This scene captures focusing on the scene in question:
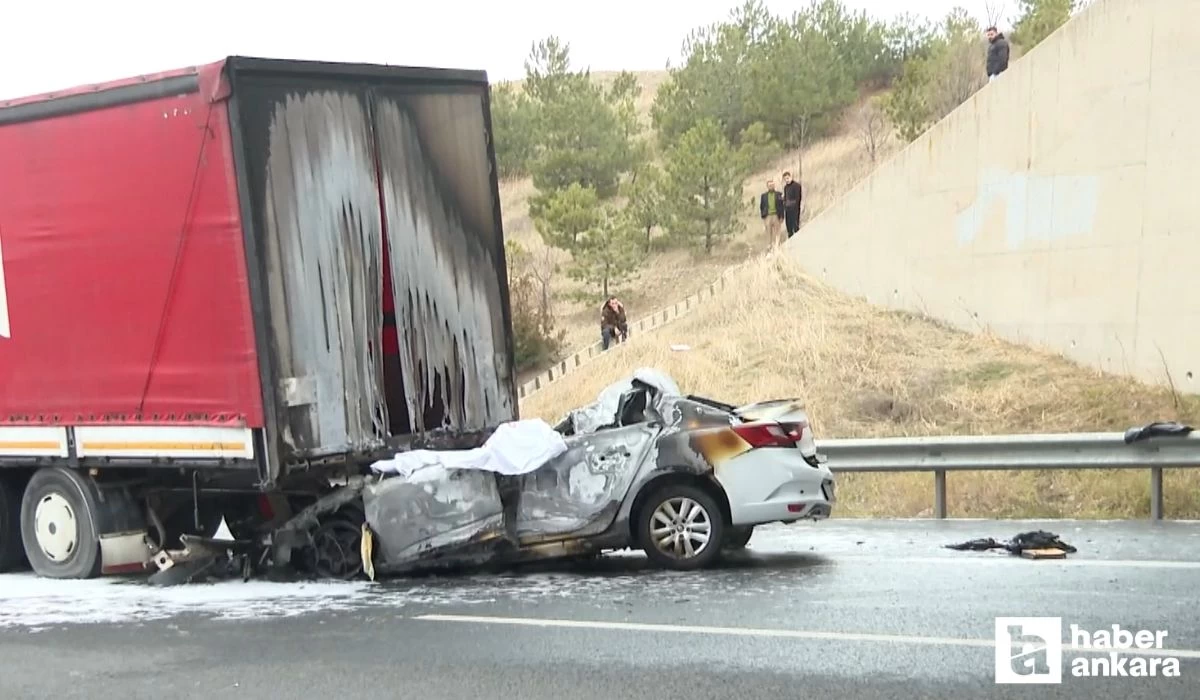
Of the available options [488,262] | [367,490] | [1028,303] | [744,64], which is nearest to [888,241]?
[1028,303]

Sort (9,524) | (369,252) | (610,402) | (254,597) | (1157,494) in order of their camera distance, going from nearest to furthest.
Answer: (254,597) < (369,252) < (610,402) < (9,524) < (1157,494)

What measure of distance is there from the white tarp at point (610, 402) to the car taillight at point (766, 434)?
2.06ft

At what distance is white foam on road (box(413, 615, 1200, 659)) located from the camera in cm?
567

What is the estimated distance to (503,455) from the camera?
817 cm

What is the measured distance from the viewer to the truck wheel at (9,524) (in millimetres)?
9633

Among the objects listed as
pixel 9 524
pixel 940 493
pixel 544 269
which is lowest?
pixel 940 493

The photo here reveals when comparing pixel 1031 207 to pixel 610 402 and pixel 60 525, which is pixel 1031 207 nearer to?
pixel 610 402

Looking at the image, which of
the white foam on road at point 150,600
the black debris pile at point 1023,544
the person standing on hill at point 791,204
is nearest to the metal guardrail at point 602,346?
the person standing on hill at point 791,204

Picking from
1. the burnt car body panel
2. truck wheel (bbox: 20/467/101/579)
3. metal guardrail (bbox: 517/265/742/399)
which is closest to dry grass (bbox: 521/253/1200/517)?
metal guardrail (bbox: 517/265/742/399)

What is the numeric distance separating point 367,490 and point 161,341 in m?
1.79

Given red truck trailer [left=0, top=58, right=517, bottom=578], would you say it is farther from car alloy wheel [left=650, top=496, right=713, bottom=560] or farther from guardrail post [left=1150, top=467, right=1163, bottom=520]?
guardrail post [left=1150, top=467, right=1163, bottom=520]

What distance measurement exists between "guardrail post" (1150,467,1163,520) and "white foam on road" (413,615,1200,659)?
4837 mm

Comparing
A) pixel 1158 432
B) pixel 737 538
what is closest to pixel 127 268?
pixel 737 538

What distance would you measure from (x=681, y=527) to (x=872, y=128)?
31.2 meters
